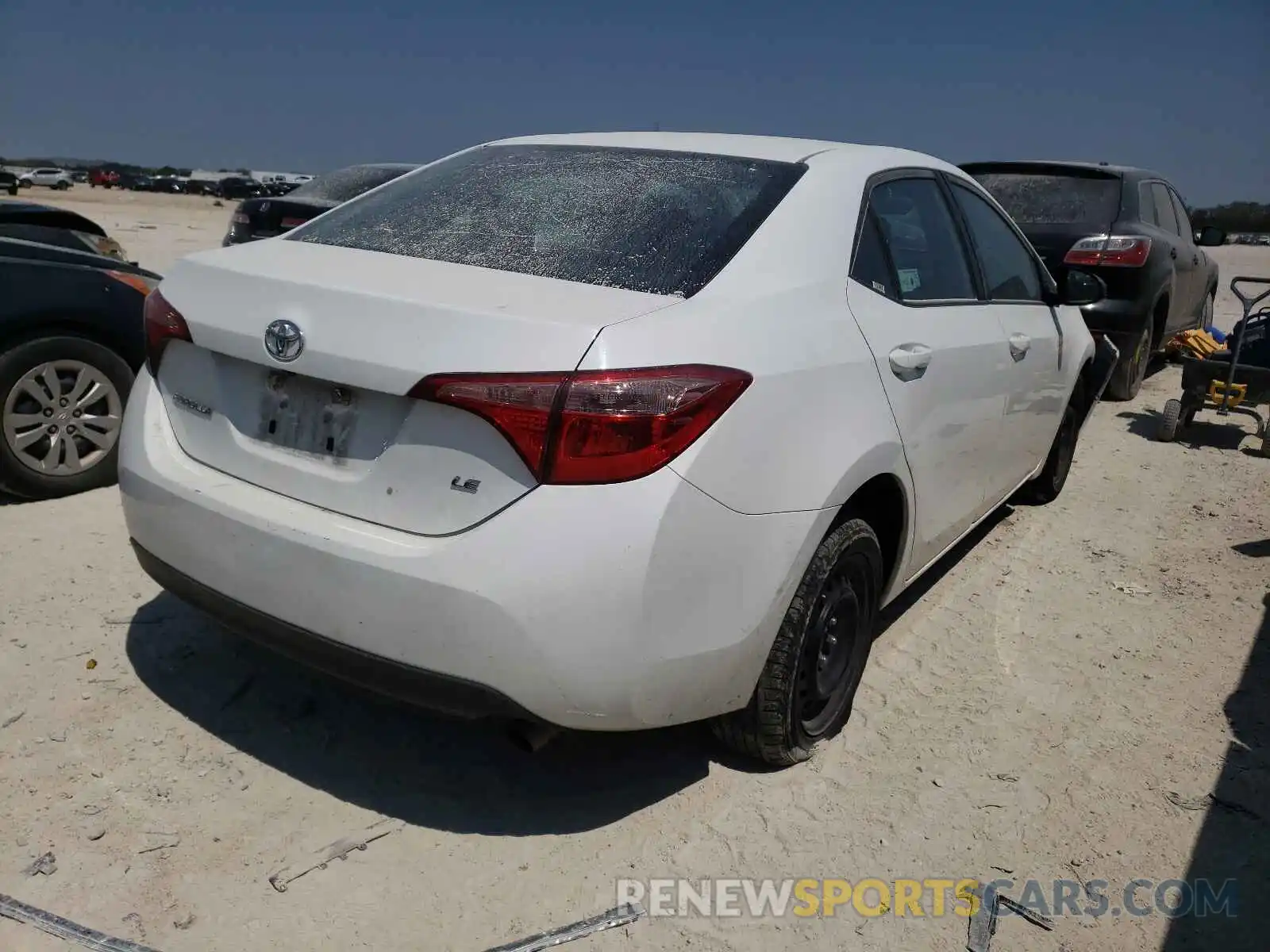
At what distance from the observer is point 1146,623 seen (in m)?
4.12

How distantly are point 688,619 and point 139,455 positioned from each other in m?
1.55

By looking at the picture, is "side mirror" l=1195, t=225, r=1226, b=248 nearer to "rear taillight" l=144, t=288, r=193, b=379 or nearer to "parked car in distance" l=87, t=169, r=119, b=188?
"rear taillight" l=144, t=288, r=193, b=379

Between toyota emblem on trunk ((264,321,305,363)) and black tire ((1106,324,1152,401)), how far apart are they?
23.3 feet

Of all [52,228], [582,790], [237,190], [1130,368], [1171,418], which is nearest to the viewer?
[582,790]

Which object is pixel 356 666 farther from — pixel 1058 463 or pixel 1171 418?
pixel 1171 418

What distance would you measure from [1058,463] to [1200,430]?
293 centimetres

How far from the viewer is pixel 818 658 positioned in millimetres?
2875

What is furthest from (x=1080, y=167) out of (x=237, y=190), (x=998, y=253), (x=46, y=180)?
(x=46, y=180)

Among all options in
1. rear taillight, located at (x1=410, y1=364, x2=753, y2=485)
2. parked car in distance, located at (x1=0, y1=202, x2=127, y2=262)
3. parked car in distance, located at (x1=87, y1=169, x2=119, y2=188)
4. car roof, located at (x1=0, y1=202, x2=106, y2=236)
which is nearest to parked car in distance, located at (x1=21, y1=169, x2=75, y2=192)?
parked car in distance, located at (x1=87, y1=169, x2=119, y2=188)

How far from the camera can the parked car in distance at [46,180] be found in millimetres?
59906

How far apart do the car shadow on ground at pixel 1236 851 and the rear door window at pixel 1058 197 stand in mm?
4988

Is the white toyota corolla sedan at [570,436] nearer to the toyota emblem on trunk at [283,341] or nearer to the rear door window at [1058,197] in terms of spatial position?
the toyota emblem on trunk at [283,341]

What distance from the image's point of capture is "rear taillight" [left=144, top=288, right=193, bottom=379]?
2.63 meters

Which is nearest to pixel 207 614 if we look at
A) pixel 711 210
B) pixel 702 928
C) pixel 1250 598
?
pixel 702 928
